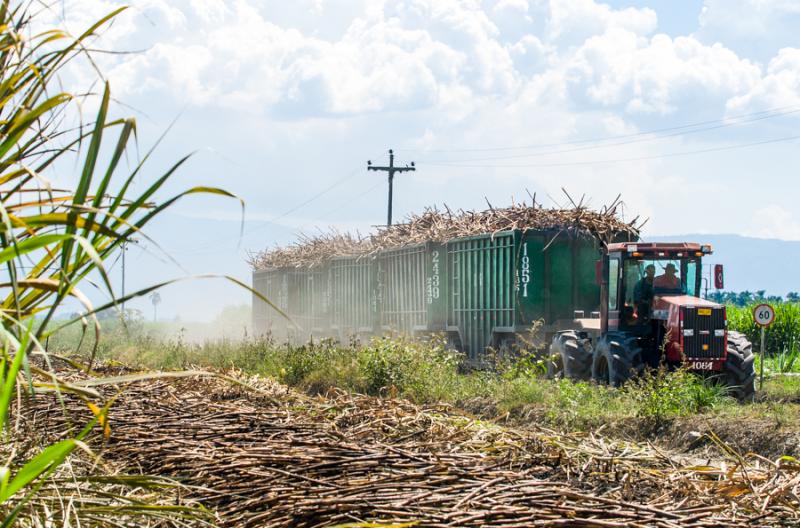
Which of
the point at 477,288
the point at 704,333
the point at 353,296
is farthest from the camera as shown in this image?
the point at 353,296

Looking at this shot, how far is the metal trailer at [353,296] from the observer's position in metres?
28.1

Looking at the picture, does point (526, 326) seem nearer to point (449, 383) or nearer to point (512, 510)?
point (449, 383)

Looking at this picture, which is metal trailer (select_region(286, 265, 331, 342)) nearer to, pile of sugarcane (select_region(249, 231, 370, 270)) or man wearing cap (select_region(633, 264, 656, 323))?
pile of sugarcane (select_region(249, 231, 370, 270))

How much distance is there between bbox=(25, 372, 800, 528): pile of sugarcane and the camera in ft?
12.0

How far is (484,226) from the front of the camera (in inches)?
867

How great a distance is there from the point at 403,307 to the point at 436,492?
21941mm

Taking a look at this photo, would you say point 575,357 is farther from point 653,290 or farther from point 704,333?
point 704,333

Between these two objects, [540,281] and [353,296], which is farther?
[353,296]

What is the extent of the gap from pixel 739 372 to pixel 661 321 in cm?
143

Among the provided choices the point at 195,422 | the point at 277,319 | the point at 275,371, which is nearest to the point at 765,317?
the point at 275,371

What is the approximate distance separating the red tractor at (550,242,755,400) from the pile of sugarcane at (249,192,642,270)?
12.6ft

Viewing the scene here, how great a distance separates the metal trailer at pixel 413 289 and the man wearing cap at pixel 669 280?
311 inches

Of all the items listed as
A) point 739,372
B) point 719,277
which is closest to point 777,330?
point 739,372

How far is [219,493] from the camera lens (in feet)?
13.0
